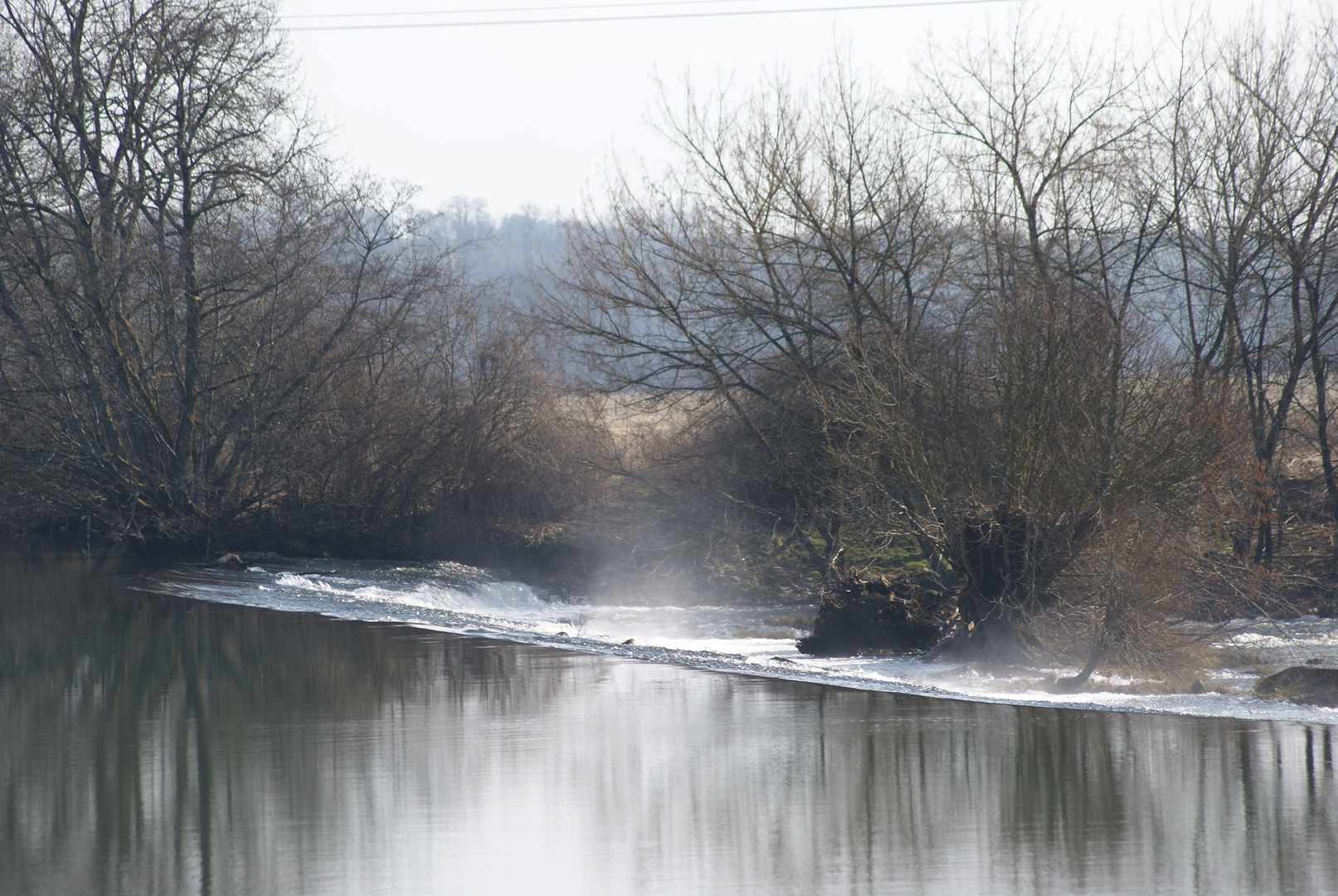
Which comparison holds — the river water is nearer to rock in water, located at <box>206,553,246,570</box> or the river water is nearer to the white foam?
the white foam

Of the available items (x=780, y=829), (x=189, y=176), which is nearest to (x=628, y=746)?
(x=780, y=829)

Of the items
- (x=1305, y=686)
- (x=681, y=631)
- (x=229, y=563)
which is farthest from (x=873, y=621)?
(x=229, y=563)

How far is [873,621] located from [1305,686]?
5.59 meters

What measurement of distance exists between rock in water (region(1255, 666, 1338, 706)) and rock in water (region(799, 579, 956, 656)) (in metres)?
4.71

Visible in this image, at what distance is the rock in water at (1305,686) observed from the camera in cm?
1052

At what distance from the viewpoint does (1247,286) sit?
2091cm

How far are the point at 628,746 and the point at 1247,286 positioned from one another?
58.0 ft

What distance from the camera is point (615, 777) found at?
814 centimetres

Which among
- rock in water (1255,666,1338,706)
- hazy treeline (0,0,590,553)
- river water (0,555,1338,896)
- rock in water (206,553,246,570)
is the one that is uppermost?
hazy treeline (0,0,590,553)

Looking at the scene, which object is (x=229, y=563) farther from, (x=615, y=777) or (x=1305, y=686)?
(x=1305, y=686)

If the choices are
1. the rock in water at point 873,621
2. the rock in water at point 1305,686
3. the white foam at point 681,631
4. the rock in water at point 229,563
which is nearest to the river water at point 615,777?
the white foam at point 681,631

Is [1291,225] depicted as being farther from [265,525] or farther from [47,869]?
[265,525]

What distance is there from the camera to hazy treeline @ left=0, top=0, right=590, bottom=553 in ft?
77.0

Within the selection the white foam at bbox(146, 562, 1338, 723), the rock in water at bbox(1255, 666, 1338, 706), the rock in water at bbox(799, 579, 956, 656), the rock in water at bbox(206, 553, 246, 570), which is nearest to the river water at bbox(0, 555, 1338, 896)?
the white foam at bbox(146, 562, 1338, 723)
